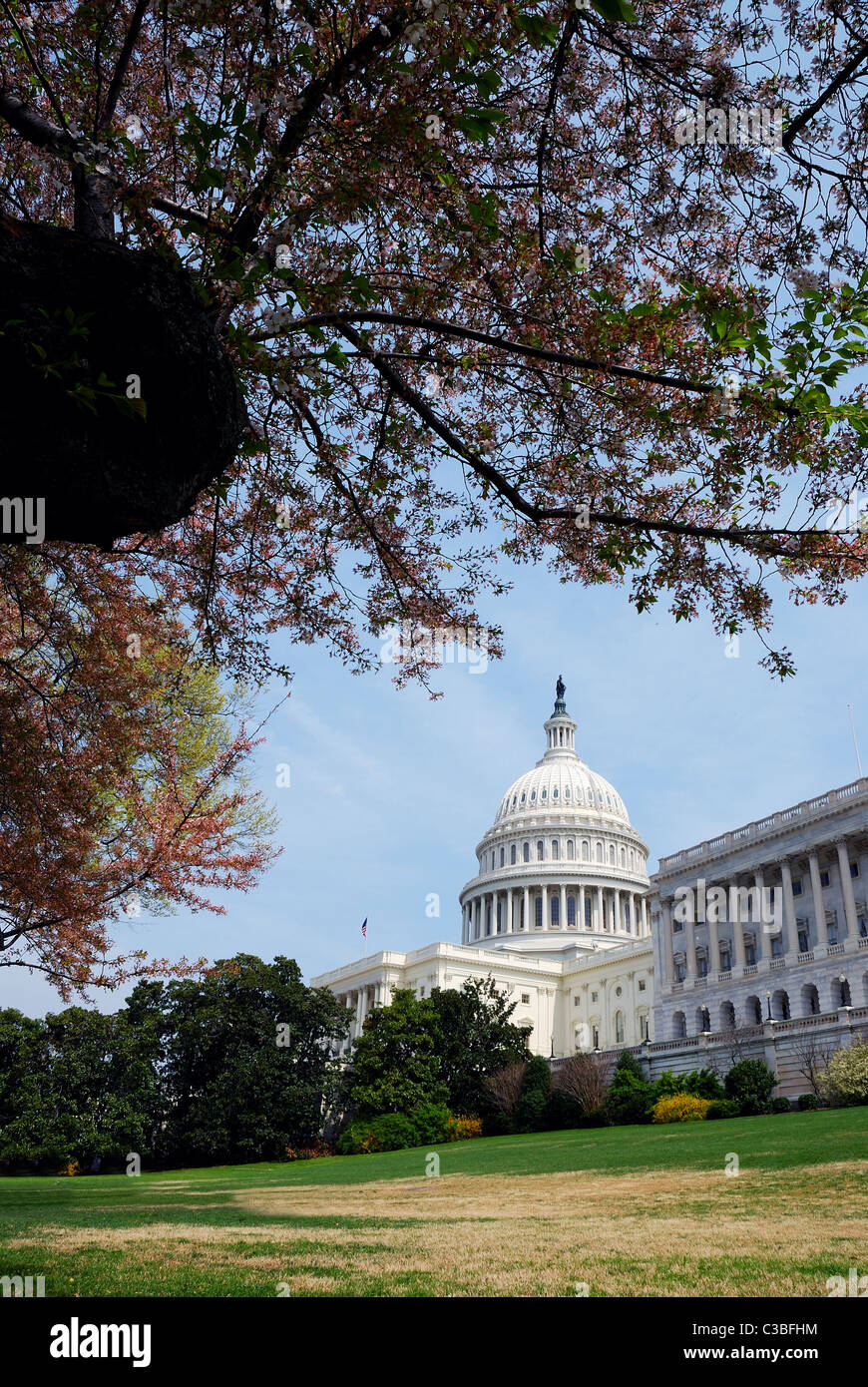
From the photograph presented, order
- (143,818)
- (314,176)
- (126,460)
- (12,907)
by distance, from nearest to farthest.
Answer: (126,460) → (314,176) → (12,907) → (143,818)

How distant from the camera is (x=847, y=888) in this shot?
6372 cm

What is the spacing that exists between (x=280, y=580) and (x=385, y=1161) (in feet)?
118

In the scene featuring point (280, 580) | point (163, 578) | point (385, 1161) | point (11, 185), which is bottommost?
point (385, 1161)

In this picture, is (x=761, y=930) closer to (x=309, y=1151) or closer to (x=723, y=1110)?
(x=723, y=1110)

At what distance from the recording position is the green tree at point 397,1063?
54.6 meters

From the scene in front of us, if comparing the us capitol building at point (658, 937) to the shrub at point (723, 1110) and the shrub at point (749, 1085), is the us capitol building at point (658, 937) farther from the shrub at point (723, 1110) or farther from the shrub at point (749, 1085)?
the shrub at point (723, 1110)

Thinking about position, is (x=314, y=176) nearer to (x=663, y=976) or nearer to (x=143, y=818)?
(x=143, y=818)

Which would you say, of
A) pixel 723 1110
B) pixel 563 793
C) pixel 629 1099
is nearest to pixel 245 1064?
pixel 629 1099

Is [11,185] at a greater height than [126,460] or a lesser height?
greater

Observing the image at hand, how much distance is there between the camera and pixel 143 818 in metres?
16.4

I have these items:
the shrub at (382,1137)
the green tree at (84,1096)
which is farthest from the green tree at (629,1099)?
the green tree at (84,1096)

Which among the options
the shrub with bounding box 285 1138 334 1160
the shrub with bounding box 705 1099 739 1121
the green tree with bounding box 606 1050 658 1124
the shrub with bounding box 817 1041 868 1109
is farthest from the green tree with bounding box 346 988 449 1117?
the shrub with bounding box 817 1041 868 1109

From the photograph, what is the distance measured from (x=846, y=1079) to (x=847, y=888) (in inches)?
1178

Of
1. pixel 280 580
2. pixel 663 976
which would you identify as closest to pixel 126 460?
pixel 280 580
